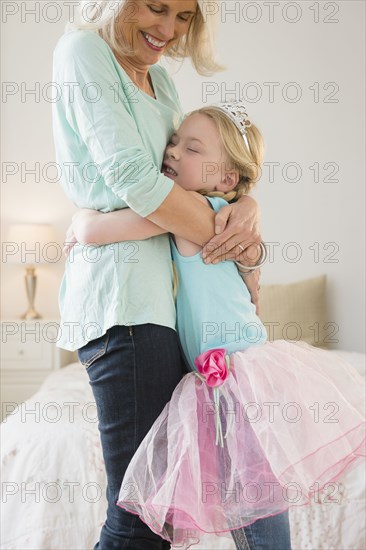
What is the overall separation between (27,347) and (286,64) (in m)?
2.09

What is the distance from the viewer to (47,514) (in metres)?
1.96

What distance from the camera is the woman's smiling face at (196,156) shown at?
4.35 feet

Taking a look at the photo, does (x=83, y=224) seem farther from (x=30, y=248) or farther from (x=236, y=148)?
(x=30, y=248)

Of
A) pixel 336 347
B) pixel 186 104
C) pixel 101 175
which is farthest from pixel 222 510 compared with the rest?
pixel 186 104

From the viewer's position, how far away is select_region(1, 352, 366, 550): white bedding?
1.92 metres

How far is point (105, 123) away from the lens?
115 cm

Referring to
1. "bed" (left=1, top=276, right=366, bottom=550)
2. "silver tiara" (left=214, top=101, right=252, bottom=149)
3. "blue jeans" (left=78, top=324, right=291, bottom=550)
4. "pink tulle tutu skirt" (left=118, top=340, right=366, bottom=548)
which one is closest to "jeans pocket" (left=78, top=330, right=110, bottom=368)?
"blue jeans" (left=78, top=324, right=291, bottom=550)

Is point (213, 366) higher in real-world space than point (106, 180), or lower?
lower

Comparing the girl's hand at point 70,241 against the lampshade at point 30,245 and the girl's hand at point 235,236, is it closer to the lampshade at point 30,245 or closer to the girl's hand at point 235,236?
the girl's hand at point 235,236

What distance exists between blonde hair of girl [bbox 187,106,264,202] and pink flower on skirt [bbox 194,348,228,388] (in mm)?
330

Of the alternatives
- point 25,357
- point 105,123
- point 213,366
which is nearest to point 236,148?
point 105,123

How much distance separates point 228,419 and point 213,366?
10 centimetres

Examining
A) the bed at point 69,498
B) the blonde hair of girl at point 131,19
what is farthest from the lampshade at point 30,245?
the blonde hair of girl at point 131,19

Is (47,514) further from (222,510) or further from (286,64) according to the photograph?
(286,64)
